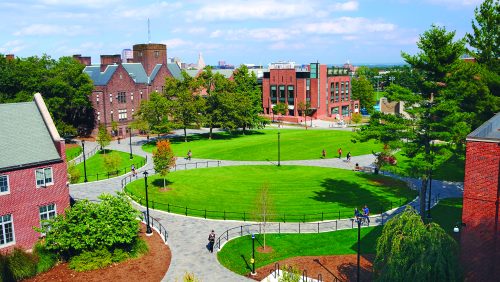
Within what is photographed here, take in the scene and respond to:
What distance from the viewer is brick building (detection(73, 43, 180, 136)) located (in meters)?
81.4

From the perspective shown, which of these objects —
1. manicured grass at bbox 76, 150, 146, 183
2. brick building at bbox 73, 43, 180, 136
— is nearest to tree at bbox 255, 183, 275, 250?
manicured grass at bbox 76, 150, 146, 183

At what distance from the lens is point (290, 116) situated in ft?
339

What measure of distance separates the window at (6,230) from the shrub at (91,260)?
5073 millimetres

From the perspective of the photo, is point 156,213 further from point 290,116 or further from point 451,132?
point 290,116

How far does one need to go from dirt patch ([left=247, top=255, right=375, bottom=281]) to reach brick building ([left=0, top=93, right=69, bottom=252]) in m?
15.7

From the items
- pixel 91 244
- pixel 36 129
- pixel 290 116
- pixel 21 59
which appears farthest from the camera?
pixel 290 116

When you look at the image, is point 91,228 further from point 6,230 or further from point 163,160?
point 163,160

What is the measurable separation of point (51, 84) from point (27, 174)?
151 ft

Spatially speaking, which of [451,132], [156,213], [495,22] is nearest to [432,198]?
[451,132]

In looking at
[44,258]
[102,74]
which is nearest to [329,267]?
[44,258]

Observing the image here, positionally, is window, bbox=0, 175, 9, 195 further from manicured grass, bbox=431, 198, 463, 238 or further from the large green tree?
the large green tree

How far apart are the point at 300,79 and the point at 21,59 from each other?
195 ft

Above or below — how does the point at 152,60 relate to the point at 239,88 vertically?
above

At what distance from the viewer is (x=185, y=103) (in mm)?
73750
